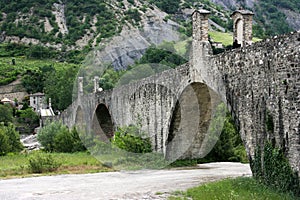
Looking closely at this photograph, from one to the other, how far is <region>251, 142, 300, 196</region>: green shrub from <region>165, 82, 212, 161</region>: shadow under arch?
23.6 feet

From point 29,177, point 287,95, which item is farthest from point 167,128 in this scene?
point 287,95

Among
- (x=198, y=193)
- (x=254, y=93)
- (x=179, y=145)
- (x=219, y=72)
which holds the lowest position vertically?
(x=198, y=193)

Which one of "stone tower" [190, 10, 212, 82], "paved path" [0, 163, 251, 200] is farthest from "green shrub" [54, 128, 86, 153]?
"stone tower" [190, 10, 212, 82]

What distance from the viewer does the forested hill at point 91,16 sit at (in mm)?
96188

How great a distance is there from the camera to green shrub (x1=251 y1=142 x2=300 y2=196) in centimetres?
1116

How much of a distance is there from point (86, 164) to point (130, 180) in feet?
24.5

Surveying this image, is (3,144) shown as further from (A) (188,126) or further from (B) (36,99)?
(B) (36,99)

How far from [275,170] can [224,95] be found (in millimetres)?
3953

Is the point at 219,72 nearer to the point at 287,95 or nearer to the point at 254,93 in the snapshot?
the point at 254,93

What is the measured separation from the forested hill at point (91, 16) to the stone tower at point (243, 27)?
2912 inches

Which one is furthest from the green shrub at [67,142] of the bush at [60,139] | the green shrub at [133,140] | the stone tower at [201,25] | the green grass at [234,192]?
the green grass at [234,192]

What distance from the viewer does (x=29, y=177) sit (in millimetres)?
19531

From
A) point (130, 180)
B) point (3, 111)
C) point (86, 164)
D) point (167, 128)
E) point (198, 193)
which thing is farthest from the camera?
point (3, 111)

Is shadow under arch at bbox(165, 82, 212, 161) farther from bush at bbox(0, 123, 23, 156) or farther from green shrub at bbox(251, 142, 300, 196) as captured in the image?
bush at bbox(0, 123, 23, 156)
